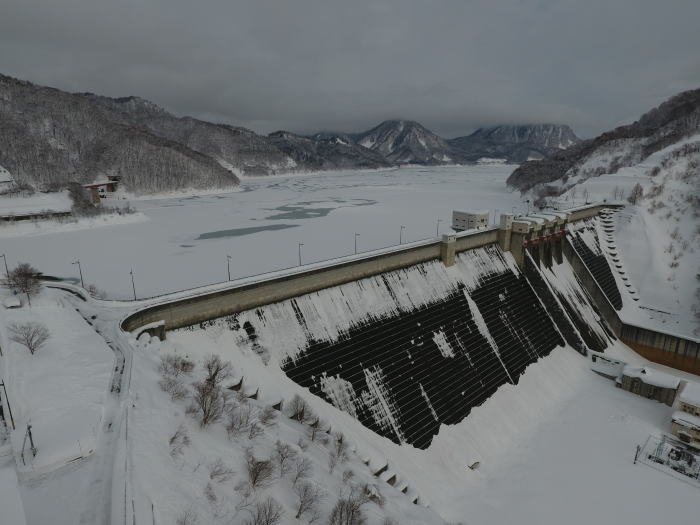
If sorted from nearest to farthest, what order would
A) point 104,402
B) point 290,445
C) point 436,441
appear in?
point 104,402 → point 290,445 → point 436,441

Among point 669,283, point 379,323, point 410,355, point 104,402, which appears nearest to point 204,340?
point 104,402

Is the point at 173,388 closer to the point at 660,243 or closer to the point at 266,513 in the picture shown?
the point at 266,513

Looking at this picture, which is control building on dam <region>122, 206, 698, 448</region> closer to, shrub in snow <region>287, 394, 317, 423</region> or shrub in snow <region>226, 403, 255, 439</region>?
shrub in snow <region>287, 394, 317, 423</region>

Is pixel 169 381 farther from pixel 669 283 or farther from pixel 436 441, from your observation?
pixel 669 283

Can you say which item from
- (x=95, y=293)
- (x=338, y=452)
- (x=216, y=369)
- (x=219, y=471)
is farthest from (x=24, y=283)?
(x=338, y=452)

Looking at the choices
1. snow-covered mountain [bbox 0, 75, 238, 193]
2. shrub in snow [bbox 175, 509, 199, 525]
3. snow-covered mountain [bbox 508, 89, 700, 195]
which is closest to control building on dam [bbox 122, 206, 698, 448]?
shrub in snow [bbox 175, 509, 199, 525]

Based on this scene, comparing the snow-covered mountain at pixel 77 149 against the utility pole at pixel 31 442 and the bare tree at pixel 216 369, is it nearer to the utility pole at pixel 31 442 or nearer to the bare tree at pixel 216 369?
the bare tree at pixel 216 369

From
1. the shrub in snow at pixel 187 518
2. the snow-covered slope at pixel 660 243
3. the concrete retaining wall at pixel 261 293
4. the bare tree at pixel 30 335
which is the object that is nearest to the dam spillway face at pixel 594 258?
the snow-covered slope at pixel 660 243
